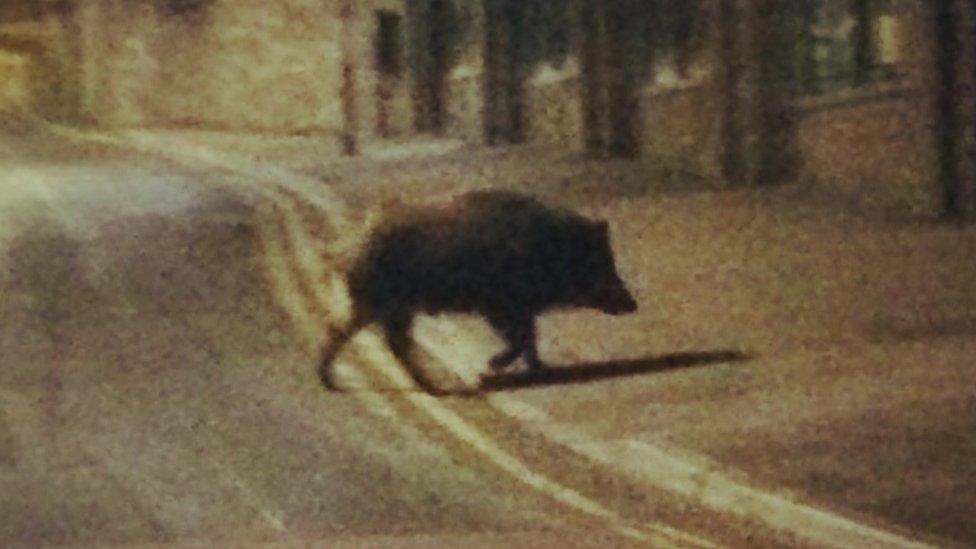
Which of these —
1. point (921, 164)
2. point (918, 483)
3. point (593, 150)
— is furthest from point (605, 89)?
point (918, 483)

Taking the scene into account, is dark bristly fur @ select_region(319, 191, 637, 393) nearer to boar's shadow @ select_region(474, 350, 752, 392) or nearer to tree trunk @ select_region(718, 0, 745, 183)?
boar's shadow @ select_region(474, 350, 752, 392)

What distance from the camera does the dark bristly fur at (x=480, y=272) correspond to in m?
3.61

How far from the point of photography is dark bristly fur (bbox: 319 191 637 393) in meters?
3.61

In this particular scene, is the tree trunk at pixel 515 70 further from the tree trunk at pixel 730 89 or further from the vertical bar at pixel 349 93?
the tree trunk at pixel 730 89

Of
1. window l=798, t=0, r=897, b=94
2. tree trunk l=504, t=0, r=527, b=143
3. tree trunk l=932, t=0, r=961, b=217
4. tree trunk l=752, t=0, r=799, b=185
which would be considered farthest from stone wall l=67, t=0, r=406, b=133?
tree trunk l=932, t=0, r=961, b=217

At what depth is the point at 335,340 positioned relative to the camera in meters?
3.61

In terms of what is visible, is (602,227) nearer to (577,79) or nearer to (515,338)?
(515,338)

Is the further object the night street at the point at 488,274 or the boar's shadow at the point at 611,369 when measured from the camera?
the boar's shadow at the point at 611,369

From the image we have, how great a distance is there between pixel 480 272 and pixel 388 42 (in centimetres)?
92

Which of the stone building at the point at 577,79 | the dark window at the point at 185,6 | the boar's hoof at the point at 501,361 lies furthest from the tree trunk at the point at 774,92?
the dark window at the point at 185,6

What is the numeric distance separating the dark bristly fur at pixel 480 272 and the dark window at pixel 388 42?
0.69 m

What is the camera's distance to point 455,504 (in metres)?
3.08

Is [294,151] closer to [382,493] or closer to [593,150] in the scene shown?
[593,150]

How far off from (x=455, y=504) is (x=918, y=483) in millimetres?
839
